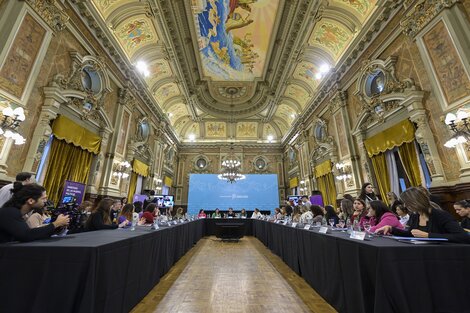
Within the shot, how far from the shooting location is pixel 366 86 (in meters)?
6.70

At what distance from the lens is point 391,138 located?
230 inches

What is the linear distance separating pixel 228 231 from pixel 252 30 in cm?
840

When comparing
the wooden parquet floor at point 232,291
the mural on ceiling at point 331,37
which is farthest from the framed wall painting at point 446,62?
the wooden parquet floor at point 232,291

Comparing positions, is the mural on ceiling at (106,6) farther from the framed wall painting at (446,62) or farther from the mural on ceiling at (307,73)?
the framed wall painting at (446,62)

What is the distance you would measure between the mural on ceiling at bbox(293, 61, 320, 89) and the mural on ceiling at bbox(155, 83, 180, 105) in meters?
6.84

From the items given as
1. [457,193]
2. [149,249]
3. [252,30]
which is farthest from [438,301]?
[252,30]

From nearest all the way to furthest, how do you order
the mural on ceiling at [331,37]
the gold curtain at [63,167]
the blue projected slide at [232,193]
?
1. the gold curtain at [63,167]
2. the mural on ceiling at [331,37]
3. the blue projected slide at [232,193]

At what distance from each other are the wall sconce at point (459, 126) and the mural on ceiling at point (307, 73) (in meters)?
6.62

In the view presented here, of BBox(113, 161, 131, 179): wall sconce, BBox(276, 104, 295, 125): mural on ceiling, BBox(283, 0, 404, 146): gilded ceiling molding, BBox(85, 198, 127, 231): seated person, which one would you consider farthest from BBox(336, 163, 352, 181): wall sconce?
BBox(113, 161, 131, 179): wall sconce

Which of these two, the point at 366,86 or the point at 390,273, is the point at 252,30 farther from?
A: the point at 390,273

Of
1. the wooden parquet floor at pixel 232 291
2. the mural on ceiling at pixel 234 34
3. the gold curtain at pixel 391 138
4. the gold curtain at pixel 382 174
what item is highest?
the mural on ceiling at pixel 234 34

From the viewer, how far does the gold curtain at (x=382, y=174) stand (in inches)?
242

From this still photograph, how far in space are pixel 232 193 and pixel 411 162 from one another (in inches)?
441

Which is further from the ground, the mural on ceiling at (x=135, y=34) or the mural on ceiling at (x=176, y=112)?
the mural on ceiling at (x=176, y=112)
